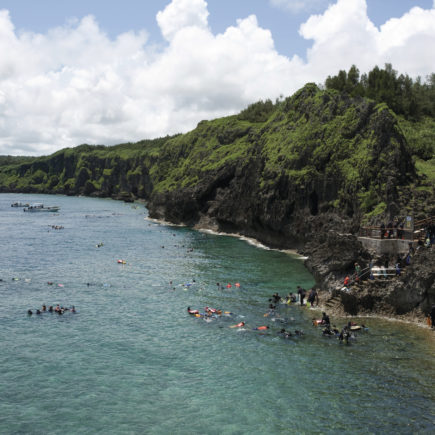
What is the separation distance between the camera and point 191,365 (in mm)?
33344

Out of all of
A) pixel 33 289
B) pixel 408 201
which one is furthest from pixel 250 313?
pixel 408 201

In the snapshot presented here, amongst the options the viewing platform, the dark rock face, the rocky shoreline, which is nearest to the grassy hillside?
the viewing platform

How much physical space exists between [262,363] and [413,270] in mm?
20306

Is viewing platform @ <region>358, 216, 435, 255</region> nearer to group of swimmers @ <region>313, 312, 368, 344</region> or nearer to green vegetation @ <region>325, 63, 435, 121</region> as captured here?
group of swimmers @ <region>313, 312, 368, 344</region>

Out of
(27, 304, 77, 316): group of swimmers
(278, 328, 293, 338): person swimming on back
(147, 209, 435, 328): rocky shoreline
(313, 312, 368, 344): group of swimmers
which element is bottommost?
(27, 304, 77, 316): group of swimmers

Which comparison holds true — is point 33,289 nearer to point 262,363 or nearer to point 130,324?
point 130,324

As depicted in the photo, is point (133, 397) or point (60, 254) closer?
point (133, 397)

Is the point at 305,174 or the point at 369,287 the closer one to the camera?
the point at 369,287

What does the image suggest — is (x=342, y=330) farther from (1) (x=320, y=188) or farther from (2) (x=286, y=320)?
(1) (x=320, y=188)

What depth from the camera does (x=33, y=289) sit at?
55562mm

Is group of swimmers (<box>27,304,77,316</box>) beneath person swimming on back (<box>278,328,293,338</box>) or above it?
beneath

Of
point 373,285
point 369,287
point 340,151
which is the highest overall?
point 340,151

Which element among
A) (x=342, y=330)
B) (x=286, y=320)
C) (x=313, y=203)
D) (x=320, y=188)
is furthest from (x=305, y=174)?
(x=342, y=330)

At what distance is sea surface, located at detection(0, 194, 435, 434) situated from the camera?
25922 millimetres
